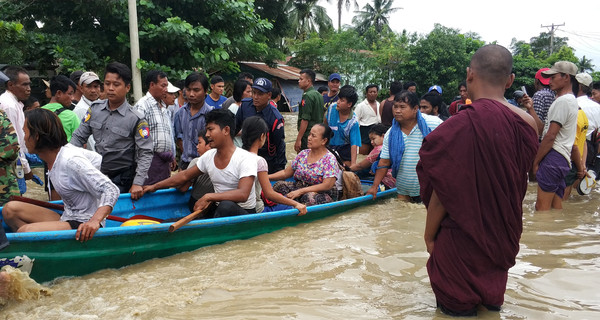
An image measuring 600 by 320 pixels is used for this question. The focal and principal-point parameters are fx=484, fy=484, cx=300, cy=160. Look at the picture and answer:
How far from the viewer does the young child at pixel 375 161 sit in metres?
6.79

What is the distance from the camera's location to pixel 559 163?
5281mm

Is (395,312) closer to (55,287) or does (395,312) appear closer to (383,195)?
(55,287)

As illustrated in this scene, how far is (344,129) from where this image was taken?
22.7ft

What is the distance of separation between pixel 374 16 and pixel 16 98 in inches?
1479

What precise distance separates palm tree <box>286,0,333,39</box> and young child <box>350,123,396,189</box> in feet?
66.4

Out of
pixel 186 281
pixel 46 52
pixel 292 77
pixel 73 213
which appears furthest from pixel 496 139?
pixel 292 77

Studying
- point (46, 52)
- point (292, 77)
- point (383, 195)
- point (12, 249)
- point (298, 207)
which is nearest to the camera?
point (12, 249)

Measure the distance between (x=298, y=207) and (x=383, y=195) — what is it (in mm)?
1860

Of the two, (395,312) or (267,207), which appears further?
(267,207)

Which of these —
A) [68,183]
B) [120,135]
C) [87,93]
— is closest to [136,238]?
[68,183]

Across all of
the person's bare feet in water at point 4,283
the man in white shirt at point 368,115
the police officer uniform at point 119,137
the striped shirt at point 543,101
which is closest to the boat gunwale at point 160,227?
the person's bare feet in water at point 4,283

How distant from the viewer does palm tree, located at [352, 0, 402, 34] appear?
39.8 m

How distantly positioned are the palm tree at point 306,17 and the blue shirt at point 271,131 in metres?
21.5

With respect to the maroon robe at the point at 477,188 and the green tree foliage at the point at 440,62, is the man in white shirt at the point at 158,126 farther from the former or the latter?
the green tree foliage at the point at 440,62
